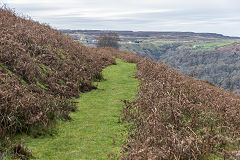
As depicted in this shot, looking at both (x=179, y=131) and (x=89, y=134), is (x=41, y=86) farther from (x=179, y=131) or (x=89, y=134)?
(x=179, y=131)

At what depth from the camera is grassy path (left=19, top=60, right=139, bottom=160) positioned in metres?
8.01

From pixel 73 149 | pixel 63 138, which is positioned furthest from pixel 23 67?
pixel 73 149

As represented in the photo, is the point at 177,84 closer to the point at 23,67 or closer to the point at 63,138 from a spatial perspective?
the point at 63,138

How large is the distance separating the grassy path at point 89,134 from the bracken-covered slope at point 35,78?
713mm

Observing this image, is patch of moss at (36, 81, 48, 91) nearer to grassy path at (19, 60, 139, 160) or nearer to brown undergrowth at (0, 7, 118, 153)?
brown undergrowth at (0, 7, 118, 153)

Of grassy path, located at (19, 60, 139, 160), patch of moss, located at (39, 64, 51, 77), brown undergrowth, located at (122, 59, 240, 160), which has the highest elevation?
patch of moss, located at (39, 64, 51, 77)

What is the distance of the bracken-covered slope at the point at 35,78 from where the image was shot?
8.87 meters

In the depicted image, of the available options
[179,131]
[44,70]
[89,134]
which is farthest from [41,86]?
[179,131]

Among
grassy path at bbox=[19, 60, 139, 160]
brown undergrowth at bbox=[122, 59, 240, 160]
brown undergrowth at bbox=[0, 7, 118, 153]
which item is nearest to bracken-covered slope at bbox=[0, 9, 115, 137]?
brown undergrowth at bbox=[0, 7, 118, 153]

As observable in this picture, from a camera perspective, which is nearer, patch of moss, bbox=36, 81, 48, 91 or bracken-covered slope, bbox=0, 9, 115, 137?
bracken-covered slope, bbox=0, 9, 115, 137

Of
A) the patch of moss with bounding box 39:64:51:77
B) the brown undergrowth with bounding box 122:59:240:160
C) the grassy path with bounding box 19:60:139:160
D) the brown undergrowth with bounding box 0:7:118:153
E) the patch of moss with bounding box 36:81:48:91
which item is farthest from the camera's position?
the patch of moss with bounding box 39:64:51:77

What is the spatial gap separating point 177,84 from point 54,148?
8.13 m

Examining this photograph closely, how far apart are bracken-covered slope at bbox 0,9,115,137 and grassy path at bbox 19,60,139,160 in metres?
0.71

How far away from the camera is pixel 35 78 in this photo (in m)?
13.2
